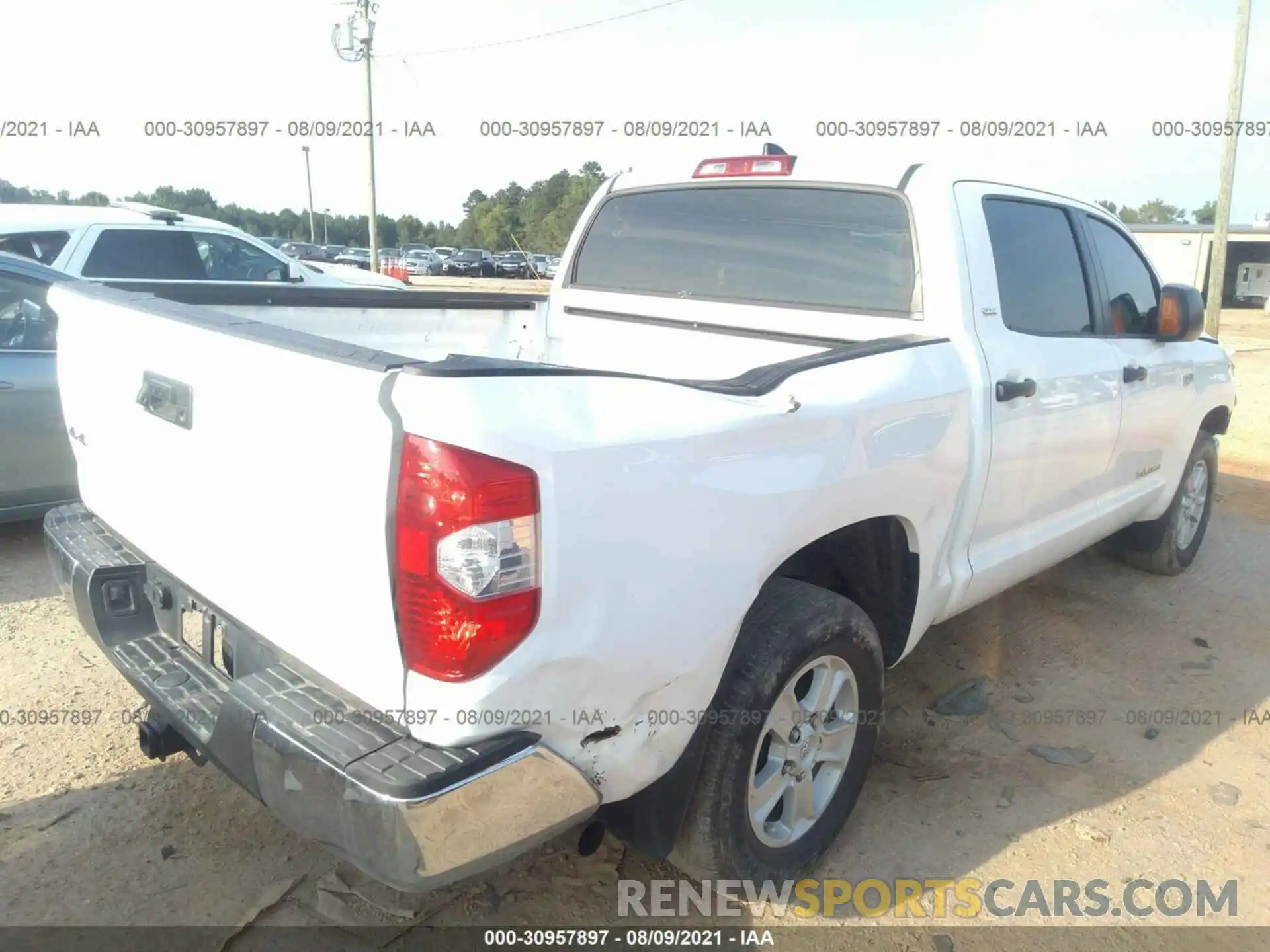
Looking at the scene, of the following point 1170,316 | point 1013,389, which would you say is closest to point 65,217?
point 1013,389

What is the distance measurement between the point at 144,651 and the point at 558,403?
4.77ft

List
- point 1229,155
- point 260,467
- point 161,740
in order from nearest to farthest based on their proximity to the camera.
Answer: point 260,467, point 161,740, point 1229,155

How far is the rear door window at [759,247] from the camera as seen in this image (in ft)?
10.5

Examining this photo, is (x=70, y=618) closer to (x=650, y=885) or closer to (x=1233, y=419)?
(x=650, y=885)

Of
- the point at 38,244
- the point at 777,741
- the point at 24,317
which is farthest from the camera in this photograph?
the point at 38,244

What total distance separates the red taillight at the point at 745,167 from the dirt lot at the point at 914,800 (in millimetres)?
2110

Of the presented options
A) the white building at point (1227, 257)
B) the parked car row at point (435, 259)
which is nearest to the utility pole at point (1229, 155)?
the white building at point (1227, 257)

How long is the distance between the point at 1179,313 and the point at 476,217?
15.3 m

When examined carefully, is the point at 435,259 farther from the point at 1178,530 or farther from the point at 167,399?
the point at 167,399

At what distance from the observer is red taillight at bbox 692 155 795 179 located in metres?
3.50

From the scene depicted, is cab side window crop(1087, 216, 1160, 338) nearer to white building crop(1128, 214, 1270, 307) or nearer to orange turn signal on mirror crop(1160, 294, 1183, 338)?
orange turn signal on mirror crop(1160, 294, 1183, 338)

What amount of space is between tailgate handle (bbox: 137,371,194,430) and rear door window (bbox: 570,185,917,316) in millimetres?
1989

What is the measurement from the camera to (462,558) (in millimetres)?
1726
